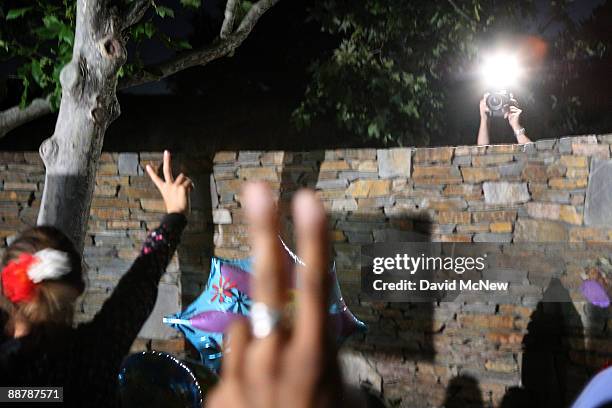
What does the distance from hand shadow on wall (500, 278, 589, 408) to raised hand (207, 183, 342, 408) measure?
356 cm

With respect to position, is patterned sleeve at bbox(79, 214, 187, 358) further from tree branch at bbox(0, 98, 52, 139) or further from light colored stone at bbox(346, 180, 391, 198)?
tree branch at bbox(0, 98, 52, 139)

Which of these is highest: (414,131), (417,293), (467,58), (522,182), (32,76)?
(467,58)

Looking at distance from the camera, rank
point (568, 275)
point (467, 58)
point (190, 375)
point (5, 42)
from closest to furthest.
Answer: point (190, 375)
point (568, 275)
point (5, 42)
point (467, 58)

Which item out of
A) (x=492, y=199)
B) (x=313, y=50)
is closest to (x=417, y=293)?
(x=492, y=199)

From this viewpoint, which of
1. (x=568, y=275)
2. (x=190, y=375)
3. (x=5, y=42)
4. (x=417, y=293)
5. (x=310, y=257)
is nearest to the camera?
(x=310, y=257)

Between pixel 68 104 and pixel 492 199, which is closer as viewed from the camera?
pixel 68 104

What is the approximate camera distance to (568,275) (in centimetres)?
361

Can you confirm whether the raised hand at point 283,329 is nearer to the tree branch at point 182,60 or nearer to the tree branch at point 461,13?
the tree branch at point 182,60

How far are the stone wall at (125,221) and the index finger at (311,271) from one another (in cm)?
366

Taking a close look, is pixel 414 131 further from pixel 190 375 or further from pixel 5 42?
pixel 190 375

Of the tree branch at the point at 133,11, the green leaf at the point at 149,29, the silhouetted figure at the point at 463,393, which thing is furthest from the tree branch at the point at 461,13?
the silhouetted figure at the point at 463,393

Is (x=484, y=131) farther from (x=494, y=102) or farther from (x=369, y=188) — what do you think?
(x=369, y=188)

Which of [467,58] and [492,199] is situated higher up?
[467,58]

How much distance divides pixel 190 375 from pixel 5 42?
3.46 metres
